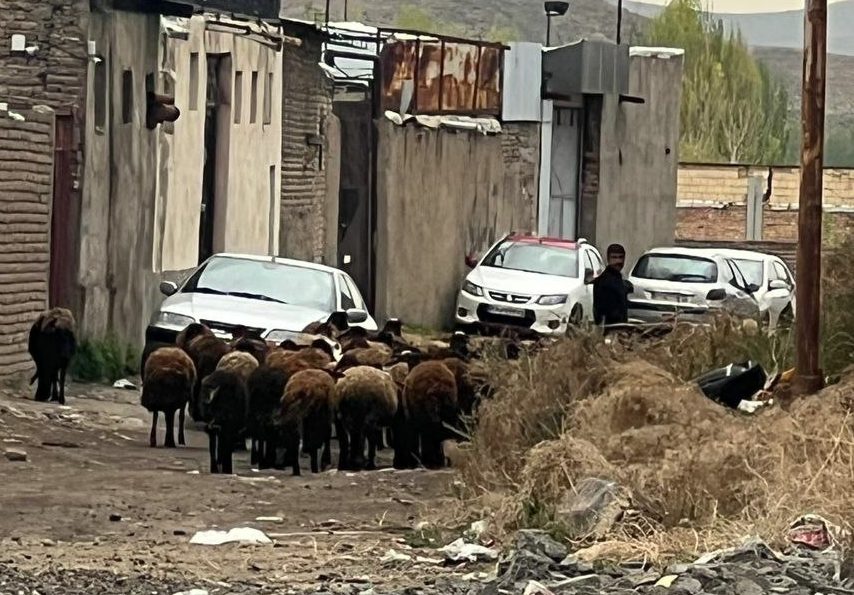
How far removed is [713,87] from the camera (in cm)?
9200

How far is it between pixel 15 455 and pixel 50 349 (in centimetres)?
471

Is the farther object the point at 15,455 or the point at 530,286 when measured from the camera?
the point at 530,286

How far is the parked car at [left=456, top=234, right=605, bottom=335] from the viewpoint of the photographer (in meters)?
33.5

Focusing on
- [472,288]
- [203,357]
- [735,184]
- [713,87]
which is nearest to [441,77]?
[472,288]

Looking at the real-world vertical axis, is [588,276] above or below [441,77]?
below

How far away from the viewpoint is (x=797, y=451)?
13000 mm

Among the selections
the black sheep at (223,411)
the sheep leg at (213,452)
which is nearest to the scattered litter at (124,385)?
the black sheep at (223,411)

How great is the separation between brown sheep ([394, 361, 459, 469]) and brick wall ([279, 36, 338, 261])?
1966 cm

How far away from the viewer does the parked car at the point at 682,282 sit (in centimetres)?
3584

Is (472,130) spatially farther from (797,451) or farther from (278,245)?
(797,451)

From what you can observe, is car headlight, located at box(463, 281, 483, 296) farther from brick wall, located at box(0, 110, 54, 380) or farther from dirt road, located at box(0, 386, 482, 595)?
dirt road, located at box(0, 386, 482, 595)

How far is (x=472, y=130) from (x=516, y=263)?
670cm

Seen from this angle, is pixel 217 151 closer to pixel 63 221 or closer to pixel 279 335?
pixel 63 221

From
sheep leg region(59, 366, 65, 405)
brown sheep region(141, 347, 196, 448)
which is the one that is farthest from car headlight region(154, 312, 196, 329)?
brown sheep region(141, 347, 196, 448)
